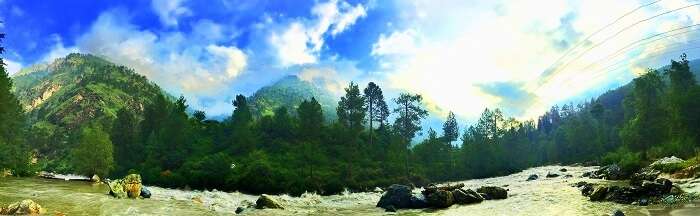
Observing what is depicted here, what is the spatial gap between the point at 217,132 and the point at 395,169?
47.0 meters

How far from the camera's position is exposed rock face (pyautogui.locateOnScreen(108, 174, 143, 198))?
4853 centimetres

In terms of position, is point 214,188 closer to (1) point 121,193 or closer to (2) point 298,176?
(2) point 298,176

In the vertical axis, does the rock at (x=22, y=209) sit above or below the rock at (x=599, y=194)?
below

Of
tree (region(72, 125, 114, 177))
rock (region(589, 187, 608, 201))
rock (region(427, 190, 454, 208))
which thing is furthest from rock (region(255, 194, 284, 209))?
tree (region(72, 125, 114, 177))

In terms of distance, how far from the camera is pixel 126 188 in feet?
163

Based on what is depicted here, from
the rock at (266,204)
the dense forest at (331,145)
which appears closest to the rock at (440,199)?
the rock at (266,204)

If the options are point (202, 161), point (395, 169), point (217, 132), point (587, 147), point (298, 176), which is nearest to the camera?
point (298, 176)

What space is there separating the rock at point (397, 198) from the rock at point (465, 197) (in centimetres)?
443

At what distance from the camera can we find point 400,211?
4000 centimetres

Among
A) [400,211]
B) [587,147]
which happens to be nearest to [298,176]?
[400,211]

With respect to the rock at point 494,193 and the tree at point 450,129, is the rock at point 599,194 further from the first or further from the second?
the tree at point 450,129

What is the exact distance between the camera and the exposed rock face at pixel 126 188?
4853cm

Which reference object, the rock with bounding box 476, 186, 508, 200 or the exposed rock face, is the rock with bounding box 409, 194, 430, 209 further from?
the exposed rock face

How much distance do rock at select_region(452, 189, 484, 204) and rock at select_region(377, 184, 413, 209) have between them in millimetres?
4430
